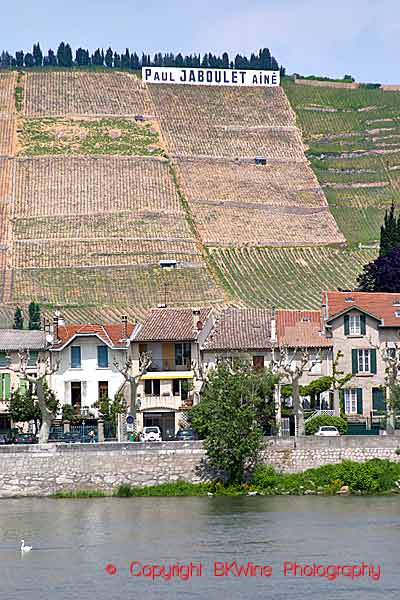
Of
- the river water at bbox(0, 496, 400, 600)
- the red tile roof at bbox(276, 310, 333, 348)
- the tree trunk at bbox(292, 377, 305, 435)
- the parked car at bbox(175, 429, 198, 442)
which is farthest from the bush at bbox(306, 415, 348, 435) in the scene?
the river water at bbox(0, 496, 400, 600)

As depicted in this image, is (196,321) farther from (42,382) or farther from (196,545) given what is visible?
(196,545)

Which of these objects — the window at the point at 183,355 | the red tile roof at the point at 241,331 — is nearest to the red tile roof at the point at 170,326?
the window at the point at 183,355

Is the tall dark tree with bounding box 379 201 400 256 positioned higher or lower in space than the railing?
higher

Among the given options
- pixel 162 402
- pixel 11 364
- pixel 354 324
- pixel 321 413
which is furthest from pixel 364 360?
pixel 11 364

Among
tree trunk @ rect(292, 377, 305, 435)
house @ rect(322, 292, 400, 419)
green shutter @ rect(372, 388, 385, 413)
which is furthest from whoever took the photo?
house @ rect(322, 292, 400, 419)

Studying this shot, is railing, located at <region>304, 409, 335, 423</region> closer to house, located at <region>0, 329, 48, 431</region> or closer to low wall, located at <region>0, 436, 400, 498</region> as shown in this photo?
low wall, located at <region>0, 436, 400, 498</region>

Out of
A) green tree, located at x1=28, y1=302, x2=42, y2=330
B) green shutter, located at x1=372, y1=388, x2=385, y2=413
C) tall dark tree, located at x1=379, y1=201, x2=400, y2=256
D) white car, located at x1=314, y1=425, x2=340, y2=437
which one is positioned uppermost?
tall dark tree, located at x1=379, y1=201, x2=400, y2=256

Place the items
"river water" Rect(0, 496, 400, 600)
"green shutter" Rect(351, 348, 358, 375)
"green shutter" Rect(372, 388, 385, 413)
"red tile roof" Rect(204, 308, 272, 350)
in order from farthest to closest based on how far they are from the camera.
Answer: "red tile roof" Rect(204, 308, 272, 350) → "green shutter" Rect(351, 348, 358, 375) → "green shutter" Rect(372, 388, 385, 413) → "river water" Rect(0, 496, 400, 600)
